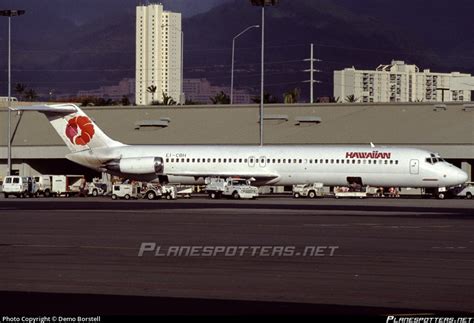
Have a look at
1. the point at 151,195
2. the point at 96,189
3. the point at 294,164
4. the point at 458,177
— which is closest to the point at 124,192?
the point at 151,195

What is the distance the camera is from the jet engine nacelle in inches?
3366

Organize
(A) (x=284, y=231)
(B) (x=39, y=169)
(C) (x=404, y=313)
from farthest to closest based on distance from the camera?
(B) (x=39, y=169), (A) (x=284, y=231), (C) (x=404, y=313)

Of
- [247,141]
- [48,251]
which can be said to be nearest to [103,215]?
[48,251]

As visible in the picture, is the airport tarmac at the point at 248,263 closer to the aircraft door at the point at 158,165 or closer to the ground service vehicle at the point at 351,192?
the ground service vehicle at the point at 351,192

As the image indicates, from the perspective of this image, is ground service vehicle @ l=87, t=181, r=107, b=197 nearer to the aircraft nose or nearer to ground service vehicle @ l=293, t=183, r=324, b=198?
ground service vehicle @ l=293, t=183, r=324, b=198

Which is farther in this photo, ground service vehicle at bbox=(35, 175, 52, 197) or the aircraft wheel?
ground service vehicle at bbox=(35, 175, 52, 197)

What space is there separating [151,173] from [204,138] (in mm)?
20827

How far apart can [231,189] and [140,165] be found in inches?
300

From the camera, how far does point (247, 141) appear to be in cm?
10488

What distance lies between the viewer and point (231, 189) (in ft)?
271

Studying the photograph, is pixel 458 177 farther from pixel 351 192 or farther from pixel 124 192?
pixel 124 192

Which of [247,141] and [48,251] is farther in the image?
[247,141]

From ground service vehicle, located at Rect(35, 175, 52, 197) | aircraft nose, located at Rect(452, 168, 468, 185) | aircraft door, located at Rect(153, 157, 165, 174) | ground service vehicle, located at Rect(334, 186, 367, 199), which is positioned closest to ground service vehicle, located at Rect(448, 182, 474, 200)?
aircraft nose, located at Rect(452, 168, 468, 185)

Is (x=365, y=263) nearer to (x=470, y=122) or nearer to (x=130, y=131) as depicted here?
(x=470, y=122)
